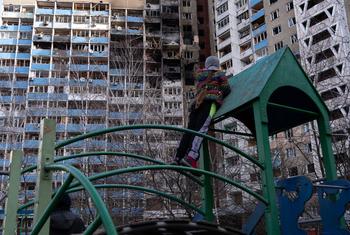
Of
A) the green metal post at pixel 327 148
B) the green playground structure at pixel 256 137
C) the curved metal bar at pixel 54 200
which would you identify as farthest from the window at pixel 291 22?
the curved metal bar at pixel 54 200

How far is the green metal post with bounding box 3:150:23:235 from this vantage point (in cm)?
335

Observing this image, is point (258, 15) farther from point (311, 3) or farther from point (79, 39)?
point (79, 39)

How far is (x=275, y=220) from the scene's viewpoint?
3.36 meters

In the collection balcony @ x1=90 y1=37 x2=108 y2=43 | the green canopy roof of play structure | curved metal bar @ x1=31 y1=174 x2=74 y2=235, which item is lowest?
curved metal bar @ x1=31 y1=174 x2=74 y2=235

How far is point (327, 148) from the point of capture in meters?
4.28

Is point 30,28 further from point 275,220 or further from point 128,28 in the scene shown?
point 275,220

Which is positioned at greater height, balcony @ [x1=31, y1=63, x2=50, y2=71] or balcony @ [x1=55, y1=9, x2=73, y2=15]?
balcony @ [x1=55, y1=9, x2=73, y2=15]

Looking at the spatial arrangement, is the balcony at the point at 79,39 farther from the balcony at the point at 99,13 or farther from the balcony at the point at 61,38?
the balcony at the point at 99,13

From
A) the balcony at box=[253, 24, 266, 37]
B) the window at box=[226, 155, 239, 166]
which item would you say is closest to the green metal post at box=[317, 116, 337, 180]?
the window at box=[226, 155, 239, 166]

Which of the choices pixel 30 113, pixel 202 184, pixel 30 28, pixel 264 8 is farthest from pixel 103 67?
pixel 202 184

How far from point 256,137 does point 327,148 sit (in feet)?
3.01

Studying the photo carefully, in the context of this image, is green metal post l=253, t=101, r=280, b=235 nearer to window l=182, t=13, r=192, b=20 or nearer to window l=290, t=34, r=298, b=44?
window l=290, t=34, r=298, b=44

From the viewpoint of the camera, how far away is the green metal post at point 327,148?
→ 13.5 ft

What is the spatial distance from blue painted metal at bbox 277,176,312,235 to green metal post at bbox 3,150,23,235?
2.28m
